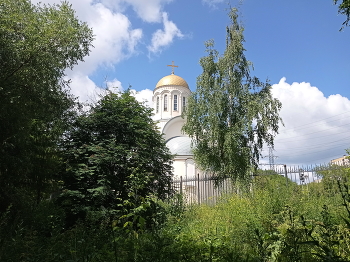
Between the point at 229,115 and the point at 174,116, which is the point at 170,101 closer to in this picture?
the point at 174,116

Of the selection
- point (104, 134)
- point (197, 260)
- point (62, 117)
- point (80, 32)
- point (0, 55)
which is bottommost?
point (197, 260)

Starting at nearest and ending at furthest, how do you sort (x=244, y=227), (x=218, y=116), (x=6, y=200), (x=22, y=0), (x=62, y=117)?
(x=244, y=227)
(x=6, y=200)
(x=22, y=0)
(x=62, y=117)
(x=218, y=116)

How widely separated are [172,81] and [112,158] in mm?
26121

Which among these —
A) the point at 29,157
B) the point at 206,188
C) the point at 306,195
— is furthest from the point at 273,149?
the point at 29,157

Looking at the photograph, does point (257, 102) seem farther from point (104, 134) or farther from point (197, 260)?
point (197, 260)

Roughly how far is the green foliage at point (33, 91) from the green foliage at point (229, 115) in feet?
21.3

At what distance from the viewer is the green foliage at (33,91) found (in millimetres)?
7473

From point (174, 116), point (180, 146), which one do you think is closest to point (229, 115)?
point (180, 146)

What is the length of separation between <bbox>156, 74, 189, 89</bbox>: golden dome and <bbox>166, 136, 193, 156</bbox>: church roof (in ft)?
29.7

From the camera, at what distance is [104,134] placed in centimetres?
999

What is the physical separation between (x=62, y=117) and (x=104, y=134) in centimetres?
185

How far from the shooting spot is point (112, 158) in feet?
29.1

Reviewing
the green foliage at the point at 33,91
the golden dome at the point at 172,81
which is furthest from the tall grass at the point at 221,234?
the golden dome at the point at 172,81

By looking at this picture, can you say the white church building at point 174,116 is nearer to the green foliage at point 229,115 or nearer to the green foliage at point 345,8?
the green foliage at point 229,115
